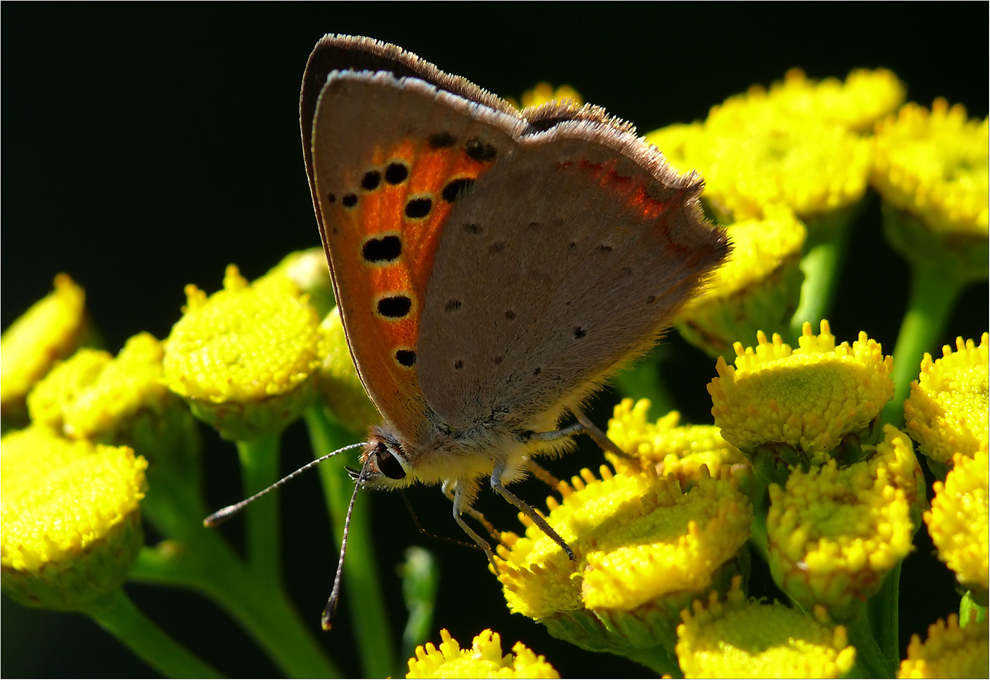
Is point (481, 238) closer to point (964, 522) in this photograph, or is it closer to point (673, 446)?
point (673, 446)

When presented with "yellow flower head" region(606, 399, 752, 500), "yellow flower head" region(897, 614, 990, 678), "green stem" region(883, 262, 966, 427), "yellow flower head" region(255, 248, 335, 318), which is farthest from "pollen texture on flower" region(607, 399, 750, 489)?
"yellow flower head" region(255, 248, 335, 318)

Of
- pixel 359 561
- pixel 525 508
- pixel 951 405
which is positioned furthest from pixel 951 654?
pixel 359 561

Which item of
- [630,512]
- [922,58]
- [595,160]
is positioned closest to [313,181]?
[595,160]

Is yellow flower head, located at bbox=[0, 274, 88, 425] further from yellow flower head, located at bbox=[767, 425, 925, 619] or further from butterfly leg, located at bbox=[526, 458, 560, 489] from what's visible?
yellow flower head, located at bbox=[767, 425, 925, 619]

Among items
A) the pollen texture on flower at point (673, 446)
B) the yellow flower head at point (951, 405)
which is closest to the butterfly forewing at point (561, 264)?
the pollen texture on flower at point (673, 446)

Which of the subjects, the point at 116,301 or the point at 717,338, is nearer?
the point at 717,338

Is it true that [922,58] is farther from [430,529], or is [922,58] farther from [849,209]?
[430,529]

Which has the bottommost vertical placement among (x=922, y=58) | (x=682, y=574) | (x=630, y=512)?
(x=682, y=574)
